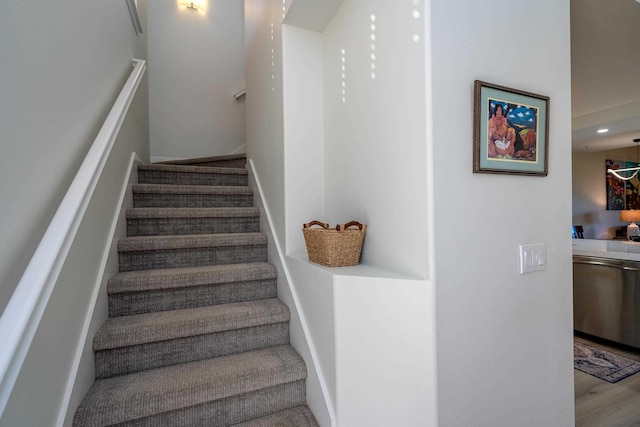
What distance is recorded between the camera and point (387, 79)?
1.23m

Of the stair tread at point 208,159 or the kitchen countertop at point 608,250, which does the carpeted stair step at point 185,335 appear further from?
the kitchen countertop at point 608,250

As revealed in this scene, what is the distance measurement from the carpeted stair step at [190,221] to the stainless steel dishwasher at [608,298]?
303cm

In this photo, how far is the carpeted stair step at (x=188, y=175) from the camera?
2541 millimetres

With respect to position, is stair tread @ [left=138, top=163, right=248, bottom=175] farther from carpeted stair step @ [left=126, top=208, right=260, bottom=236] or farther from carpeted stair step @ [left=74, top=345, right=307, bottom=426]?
carpeted stair step @ [left=74, top=345, right=307, bottom=426]

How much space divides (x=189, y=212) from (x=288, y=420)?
147 centimetres

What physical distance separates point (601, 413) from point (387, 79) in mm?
2269

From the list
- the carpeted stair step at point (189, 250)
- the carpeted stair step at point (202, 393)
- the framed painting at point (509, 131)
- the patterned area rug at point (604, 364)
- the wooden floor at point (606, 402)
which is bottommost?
the patterned area rug at point (604, 364)

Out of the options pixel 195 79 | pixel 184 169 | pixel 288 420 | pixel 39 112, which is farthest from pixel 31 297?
pixel 195 79

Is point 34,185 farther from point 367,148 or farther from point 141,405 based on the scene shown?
point 367,148

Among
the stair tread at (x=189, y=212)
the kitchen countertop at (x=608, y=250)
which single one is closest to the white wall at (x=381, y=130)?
the stair tread at (x=189, y=212)

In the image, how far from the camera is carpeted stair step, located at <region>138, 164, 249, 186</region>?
254 centimetres

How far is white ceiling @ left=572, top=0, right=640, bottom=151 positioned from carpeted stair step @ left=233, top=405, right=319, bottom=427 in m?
2.57

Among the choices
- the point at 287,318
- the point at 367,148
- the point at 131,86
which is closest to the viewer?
the point at 367,148

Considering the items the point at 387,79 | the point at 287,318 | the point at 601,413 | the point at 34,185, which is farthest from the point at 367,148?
the point at 601,413
